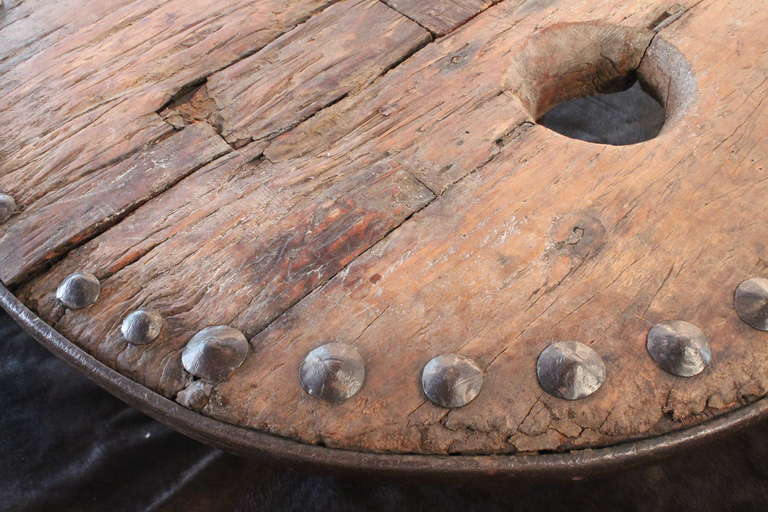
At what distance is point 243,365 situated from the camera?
1.09 m

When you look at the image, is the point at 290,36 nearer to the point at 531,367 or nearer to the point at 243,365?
the point at 243,365

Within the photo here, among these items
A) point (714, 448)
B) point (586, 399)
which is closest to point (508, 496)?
point (714, 448)

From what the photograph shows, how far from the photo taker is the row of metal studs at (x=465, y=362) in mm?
1021

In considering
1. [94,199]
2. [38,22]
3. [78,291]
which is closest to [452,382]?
[78,291]

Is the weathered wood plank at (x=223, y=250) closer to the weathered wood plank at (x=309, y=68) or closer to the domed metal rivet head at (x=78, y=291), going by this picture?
the domed metal rivet head at (x=78, y=291)

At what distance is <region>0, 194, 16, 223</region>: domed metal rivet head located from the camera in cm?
129

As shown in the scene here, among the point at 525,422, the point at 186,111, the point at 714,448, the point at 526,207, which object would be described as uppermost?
the point at 186,111

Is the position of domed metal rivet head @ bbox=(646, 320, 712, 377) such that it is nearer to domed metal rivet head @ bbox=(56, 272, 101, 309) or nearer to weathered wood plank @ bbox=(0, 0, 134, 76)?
domed metal rivet head @ bbox=(56, 272, 101, 309)

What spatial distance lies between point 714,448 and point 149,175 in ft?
5.16

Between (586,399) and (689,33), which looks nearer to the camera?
(586,399)

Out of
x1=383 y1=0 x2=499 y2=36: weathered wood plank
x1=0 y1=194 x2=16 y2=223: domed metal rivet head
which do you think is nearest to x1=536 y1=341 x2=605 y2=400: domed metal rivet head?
x1=383 y1=0 x2=499 y2=36: weathered wood plank

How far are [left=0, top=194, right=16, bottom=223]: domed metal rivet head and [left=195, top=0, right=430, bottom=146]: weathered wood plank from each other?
0.45m

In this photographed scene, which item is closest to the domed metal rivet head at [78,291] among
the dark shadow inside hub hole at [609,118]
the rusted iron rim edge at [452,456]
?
the rusted iron rim edge at [452,456]

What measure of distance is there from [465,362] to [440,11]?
991mm
